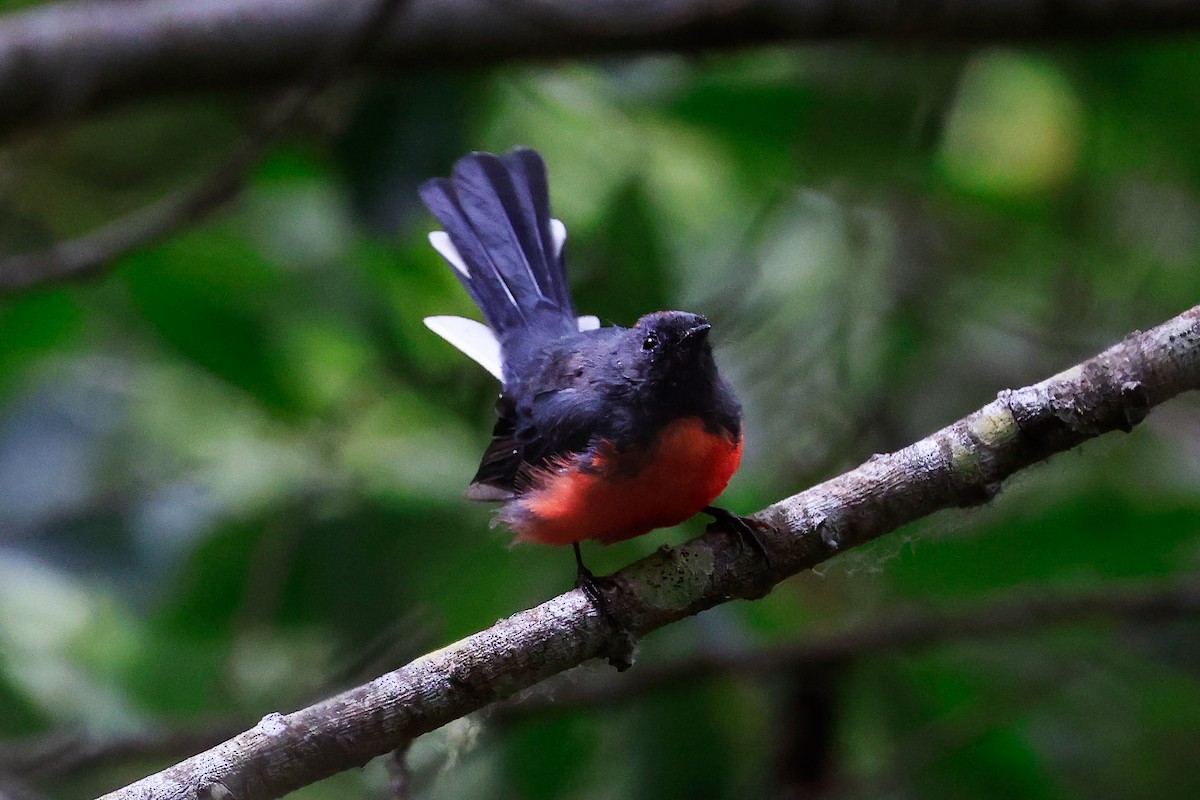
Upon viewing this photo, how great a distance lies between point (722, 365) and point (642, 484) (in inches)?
54.1

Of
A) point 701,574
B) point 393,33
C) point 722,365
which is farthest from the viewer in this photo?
point 393,33

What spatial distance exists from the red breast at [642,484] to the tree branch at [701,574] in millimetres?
243

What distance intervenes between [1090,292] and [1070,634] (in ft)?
4.48

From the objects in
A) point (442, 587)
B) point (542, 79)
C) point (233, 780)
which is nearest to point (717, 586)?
point (233, 780)

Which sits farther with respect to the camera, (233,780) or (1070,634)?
(1070,634)

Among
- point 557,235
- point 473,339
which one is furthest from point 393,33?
point 473,339

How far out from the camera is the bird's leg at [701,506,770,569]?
2.35 metres

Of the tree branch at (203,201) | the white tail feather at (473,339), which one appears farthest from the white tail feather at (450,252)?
the tree branch at (203,201)

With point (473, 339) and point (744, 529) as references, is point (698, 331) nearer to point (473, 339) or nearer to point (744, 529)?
point (744, 529)

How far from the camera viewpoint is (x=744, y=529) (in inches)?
94.1

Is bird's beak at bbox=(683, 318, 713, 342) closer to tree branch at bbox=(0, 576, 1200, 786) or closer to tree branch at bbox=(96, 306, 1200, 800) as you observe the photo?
tree branch at bbox=(96, 306, 1200, 800)

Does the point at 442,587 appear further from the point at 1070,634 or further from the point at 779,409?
the point at 1070,634

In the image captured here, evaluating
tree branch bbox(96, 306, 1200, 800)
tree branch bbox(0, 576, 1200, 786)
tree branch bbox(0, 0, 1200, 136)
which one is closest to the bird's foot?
tree branch bbox(96, 306, 1200, 800)

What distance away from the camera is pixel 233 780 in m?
1.94
